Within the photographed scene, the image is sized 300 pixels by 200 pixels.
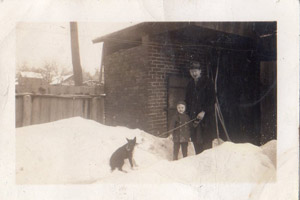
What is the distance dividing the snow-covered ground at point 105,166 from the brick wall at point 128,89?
0.13 meters

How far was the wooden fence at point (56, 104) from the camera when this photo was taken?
1.48 metres

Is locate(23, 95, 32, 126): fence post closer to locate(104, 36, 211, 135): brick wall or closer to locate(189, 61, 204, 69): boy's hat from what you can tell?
locate(104, 36, 211, 135): brick wall

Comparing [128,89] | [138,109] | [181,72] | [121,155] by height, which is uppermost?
[181,72]

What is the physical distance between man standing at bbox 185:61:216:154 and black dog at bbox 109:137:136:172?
0.49 metres

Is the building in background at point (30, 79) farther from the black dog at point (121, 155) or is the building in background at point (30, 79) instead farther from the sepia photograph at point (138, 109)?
the black dog at point (121, 155)

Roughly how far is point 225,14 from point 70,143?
148 cm

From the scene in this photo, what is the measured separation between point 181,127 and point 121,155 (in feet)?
1.67

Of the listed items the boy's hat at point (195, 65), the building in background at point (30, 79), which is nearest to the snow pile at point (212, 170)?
the boy's hat at point (195, 65)

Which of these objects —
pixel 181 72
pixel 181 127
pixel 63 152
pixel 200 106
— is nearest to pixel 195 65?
pixel 181 72

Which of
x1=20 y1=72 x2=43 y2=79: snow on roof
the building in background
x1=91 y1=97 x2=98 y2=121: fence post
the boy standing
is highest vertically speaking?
x1=20 y1=72 x2=43 y2=79: snow on roof

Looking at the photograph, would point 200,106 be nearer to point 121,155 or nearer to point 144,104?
point 144,104

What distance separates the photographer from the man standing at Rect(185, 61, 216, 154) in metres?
1.61

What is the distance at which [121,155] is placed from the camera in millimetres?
1495

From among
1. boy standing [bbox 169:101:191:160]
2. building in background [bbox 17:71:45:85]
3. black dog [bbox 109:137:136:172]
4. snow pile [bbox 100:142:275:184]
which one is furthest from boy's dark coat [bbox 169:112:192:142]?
building in background [bbox 17:71:45:85]
